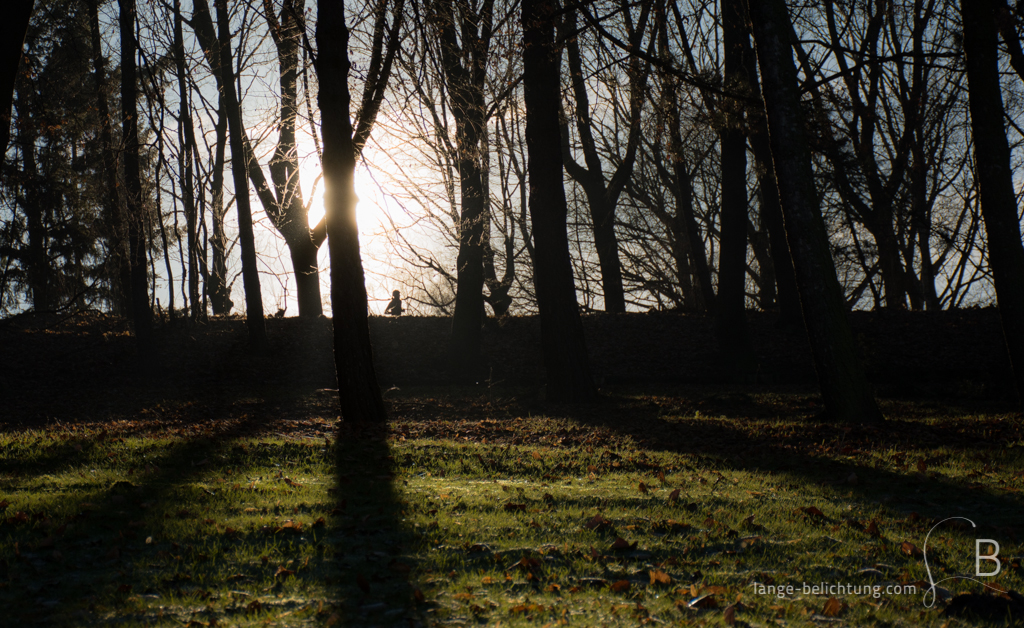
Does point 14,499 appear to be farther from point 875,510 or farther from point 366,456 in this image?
point 875,510

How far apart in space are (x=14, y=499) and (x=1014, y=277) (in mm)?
11242

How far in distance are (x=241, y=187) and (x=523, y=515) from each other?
44.7ft

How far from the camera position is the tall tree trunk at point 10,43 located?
629 cm

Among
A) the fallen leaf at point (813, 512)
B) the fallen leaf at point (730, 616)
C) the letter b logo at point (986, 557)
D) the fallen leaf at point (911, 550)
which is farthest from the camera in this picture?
the fallen leaf at point (813, 512)

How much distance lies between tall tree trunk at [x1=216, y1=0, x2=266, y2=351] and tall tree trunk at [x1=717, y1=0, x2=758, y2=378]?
405 inches

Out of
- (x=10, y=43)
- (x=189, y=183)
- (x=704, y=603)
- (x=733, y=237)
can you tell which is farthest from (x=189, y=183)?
(x=704, y=603)

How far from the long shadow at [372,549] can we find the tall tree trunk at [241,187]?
10.3 meters

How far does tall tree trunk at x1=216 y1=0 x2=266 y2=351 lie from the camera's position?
49.9ft

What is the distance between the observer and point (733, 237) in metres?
14.3

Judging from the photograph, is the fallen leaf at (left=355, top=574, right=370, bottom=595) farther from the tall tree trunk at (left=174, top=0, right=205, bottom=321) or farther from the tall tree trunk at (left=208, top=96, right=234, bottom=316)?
the tall tree trunk at (left=174, top=0, right=205, bottom=321)

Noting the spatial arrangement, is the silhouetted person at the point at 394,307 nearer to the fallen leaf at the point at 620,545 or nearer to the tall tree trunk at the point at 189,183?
the tall tree trunk at the point at 189,183

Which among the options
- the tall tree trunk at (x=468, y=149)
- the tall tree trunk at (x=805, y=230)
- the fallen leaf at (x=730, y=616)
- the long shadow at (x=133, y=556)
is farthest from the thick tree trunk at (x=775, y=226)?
the long shadow at (x=133, y=556)

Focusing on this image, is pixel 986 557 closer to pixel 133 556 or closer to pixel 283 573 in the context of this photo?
pixel 283 573

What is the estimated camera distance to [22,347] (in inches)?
654
